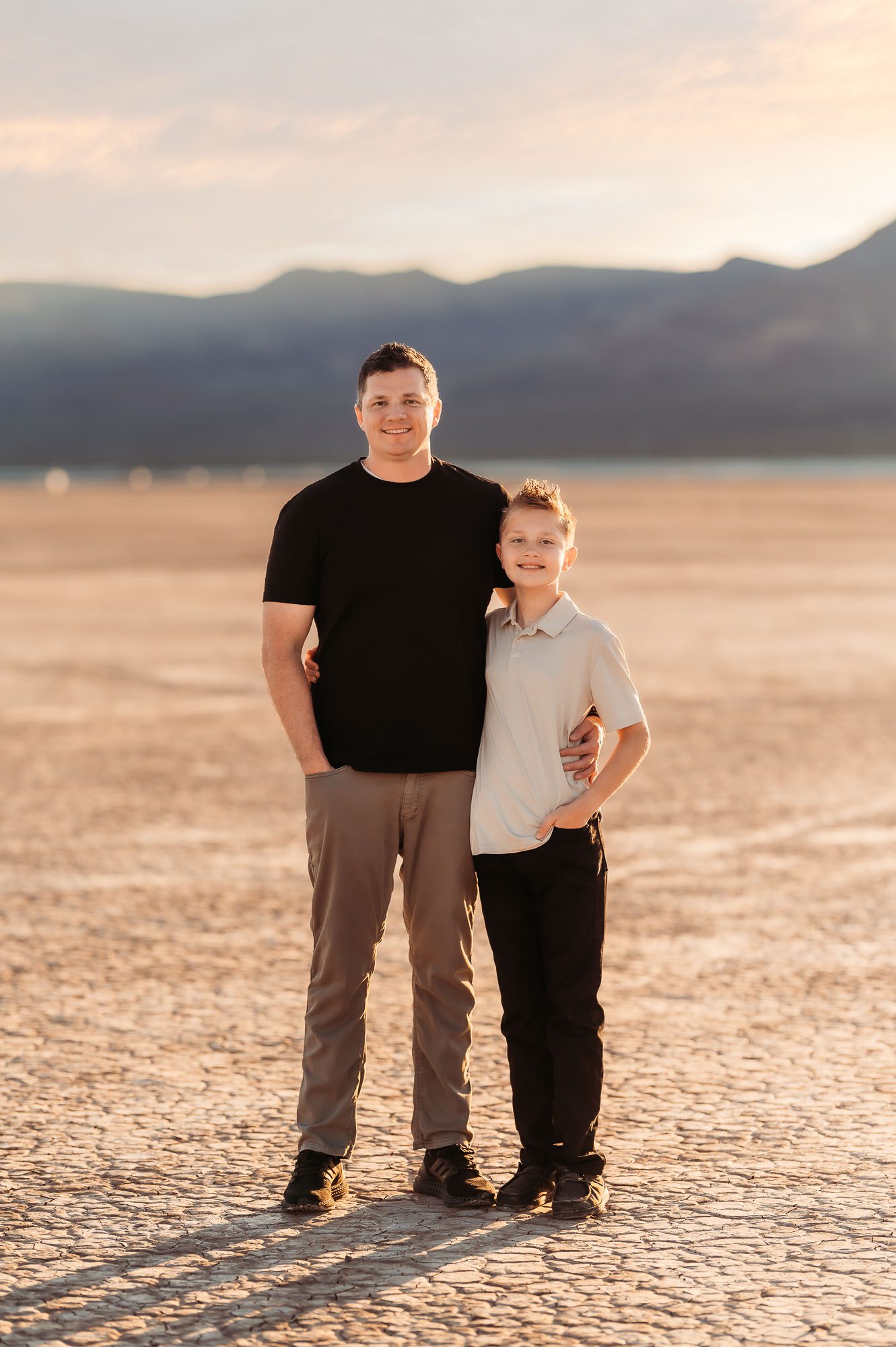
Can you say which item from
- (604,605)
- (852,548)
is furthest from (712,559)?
(604,605)

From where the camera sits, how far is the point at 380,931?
13.8 ft

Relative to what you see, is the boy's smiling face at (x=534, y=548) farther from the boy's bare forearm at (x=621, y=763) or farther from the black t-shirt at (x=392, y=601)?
the boy's bare forearm at (x=621, y=763)

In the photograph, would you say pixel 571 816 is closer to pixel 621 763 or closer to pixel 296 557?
pixel 621 763

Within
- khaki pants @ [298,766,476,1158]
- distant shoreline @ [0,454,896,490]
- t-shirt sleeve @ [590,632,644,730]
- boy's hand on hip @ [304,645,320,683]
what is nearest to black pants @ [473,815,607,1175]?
khaki pants @ [298,766,476,1158]

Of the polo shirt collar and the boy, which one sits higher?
the polo shirt collar

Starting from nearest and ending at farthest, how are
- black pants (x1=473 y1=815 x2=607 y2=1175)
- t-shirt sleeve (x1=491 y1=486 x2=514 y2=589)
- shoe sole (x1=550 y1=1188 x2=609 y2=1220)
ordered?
shoe sole (x1=550 y1=1188 x2=609 y2=1220), black pants (x1=473 y1=815 x2=607 y2=1175), t-shirt sleeve (x1=491 y1=486 x2=514 y2=589)

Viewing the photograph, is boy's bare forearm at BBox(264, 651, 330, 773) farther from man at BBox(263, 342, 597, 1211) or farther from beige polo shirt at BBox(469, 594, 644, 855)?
beige polo shirt at BBox(469, 594, 644, 855)

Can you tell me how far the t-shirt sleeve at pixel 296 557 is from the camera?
4.05 m

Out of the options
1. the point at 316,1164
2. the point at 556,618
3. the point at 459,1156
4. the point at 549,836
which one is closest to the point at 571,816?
the point at 549,836

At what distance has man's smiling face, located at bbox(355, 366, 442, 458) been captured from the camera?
404cm

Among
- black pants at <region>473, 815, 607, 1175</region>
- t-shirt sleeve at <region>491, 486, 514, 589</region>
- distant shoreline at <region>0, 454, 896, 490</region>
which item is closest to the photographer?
black pants at <region>473, 815, 607, 1175</region>

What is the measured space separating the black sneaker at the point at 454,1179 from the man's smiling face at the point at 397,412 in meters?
1.73

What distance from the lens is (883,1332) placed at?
10.9 feet

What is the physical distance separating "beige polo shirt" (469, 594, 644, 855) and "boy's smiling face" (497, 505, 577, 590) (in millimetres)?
102
